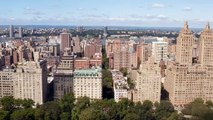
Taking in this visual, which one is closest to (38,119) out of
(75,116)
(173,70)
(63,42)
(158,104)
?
(75,116)

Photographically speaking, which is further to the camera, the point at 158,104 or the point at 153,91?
the point at 153,91

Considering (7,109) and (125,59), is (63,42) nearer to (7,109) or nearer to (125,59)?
(125,59)

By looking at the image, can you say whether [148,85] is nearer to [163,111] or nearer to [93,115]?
[163,111]

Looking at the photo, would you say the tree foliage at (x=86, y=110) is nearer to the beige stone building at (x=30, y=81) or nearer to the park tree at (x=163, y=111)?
the park tree at (x=163, y=111)

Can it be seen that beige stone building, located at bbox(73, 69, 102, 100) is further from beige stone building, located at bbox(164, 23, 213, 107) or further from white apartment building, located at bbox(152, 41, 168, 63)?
white apartment building, located at bbox(152, 41, 168, 63)

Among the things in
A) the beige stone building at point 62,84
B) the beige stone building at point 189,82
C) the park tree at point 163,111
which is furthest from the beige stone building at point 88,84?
the beige stone building at point 189,82
